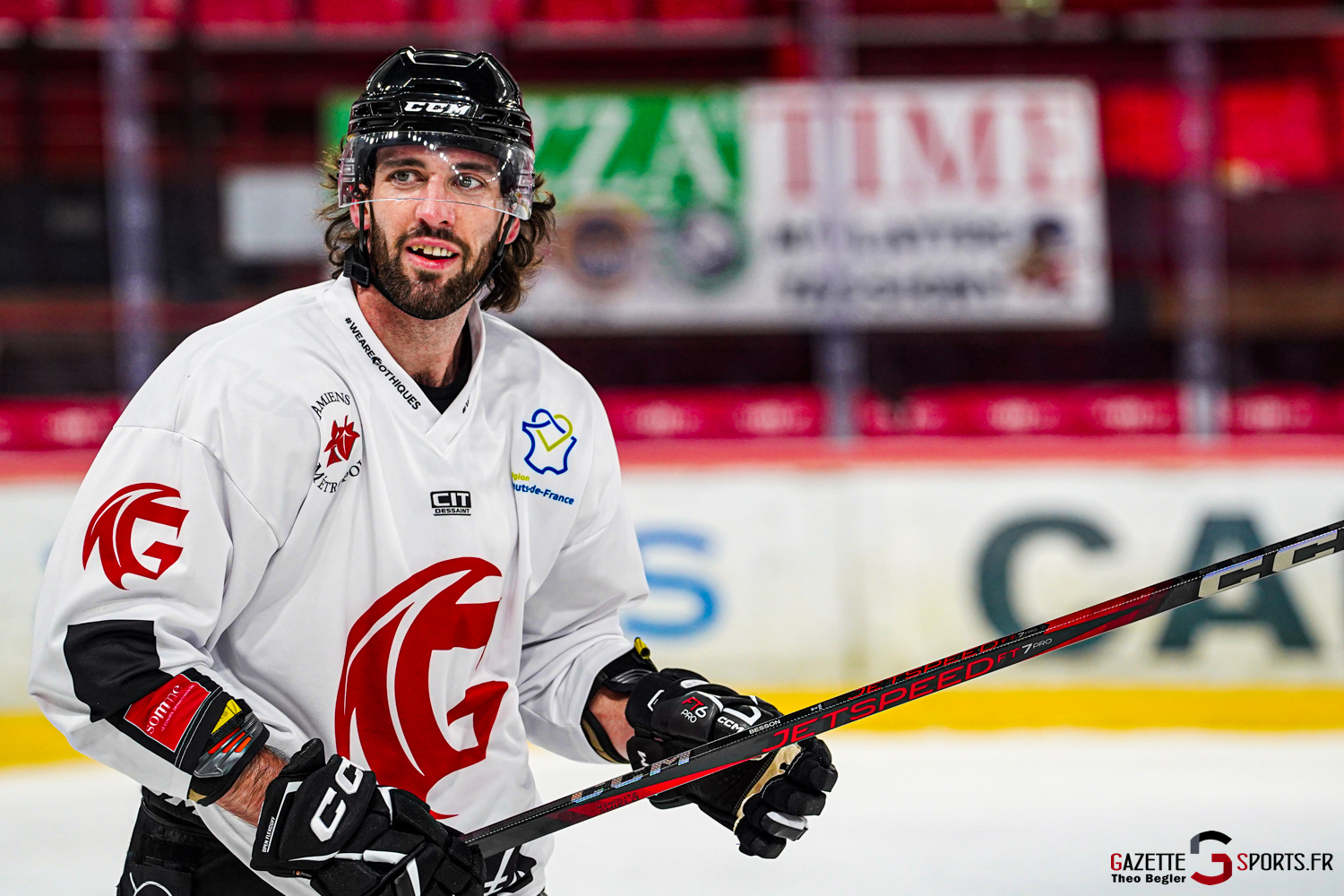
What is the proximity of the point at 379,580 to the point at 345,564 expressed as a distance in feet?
0.13

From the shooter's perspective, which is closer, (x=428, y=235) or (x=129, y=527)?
(x=129, y=527)

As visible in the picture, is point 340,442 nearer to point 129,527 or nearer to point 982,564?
point 129,527

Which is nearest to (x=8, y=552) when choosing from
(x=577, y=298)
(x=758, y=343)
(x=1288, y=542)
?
(x=577, y=298)

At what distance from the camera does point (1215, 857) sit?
2.59m

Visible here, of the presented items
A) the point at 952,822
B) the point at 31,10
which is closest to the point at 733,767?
the point at 952,822

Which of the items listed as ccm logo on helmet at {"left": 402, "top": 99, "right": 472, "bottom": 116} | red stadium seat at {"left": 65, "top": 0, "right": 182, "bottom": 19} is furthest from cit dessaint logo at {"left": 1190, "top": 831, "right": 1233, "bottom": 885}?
red stadium seat at {"left": 65, "top": 0, "right": 182, "bottom": 19}

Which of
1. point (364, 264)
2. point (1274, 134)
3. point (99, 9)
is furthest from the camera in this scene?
point (1274, 134)

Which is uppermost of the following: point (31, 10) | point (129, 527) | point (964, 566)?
point (31, 10)

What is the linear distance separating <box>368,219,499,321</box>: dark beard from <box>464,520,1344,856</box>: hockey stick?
0.54 metres

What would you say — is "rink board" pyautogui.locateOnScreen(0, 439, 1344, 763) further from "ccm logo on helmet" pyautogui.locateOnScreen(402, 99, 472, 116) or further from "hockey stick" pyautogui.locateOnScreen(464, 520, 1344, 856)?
"ccm logo on helmet" pyautogui.locateOnScreen(402, 99, 472, 116)

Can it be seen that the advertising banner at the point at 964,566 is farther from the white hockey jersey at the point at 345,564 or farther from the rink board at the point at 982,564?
the white hockey jersey at the point at 345,564

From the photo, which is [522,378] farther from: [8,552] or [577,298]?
[577,298]

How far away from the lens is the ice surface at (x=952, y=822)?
98.3 inches

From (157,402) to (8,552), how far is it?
257cm
